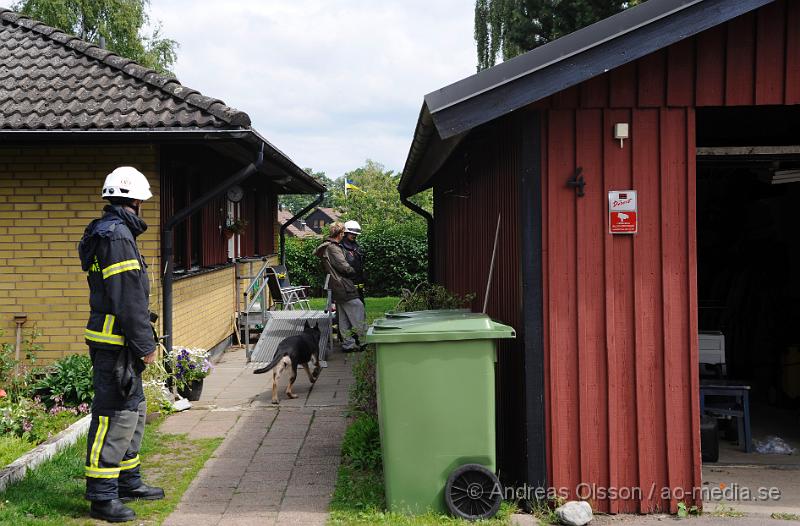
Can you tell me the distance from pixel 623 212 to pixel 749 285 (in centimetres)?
533

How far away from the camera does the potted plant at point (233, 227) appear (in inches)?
524

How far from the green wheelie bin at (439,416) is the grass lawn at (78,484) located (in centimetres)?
162

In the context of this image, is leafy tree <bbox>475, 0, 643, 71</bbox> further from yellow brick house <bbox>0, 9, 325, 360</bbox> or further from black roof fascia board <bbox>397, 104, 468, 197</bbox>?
yellow brick house <bbox>0, 9, 325, 360</bbox>

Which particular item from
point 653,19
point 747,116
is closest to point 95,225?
point 653,19

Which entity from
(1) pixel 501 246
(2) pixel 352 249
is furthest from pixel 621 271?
(2) pixel 352 249

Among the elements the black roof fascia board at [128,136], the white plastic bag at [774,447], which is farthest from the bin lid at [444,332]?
the black roof fascia board at [128,136]

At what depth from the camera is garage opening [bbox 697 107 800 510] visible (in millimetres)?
6742

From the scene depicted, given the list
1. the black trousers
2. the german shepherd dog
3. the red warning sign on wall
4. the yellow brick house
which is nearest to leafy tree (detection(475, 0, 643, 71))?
the yellow brick house

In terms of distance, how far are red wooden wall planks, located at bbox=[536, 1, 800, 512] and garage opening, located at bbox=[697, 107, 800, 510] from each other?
1186 mm

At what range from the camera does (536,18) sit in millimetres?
19922

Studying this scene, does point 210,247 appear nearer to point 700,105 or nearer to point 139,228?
point 139,228

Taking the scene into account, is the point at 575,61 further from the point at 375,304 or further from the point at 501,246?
the point at 375,304

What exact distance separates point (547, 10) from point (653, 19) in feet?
51.7

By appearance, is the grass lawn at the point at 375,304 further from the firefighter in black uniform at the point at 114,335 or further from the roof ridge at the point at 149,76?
the firefighter in black uniform at the point at 114,335
